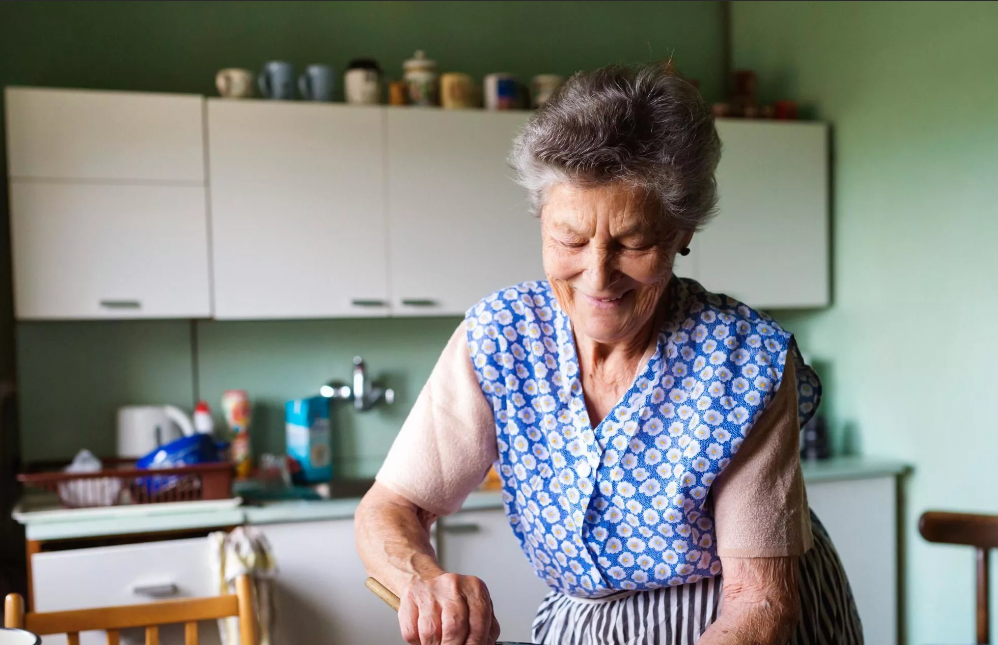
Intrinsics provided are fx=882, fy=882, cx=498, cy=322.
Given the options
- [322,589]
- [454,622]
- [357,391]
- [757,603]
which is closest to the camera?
Result: [454,622]

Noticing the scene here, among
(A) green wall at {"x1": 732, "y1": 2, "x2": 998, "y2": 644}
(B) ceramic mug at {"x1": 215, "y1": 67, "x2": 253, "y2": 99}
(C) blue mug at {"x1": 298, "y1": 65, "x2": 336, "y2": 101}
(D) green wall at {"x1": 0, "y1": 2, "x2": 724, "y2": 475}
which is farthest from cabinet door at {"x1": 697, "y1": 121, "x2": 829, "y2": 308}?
(B) ceramic mug at {"x1": 215, "y1": 67, "x2": 253, "y2": 99}

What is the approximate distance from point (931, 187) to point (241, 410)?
2.08m

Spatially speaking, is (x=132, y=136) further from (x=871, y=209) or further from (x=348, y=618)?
(x=871, y=209)

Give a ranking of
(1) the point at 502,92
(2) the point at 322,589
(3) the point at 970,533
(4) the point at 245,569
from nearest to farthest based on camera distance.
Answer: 1. (3) the point at 970,533
2. (4) the point at 245,569
3. (2) the point at 322,589
4. (1) the point at 502,92

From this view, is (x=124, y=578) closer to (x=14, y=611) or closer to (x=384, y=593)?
(x=14, y=611)

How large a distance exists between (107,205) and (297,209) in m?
0.49

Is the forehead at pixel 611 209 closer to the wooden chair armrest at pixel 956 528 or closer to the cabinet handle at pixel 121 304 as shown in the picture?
the wooden chair armrest at pixel 956 528

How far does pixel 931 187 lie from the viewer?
245cm

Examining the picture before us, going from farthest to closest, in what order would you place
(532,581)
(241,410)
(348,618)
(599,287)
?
1. (241,410)
2. (532,581)
3. (348,618)
4. (599,287)

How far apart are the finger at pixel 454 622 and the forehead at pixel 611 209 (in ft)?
1.33

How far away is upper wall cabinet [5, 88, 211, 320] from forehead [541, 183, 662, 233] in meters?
1.68

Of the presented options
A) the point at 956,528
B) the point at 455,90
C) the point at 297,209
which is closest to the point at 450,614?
the point at 956,528

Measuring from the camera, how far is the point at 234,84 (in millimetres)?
2424

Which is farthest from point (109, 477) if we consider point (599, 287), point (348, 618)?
point (599, 287)
